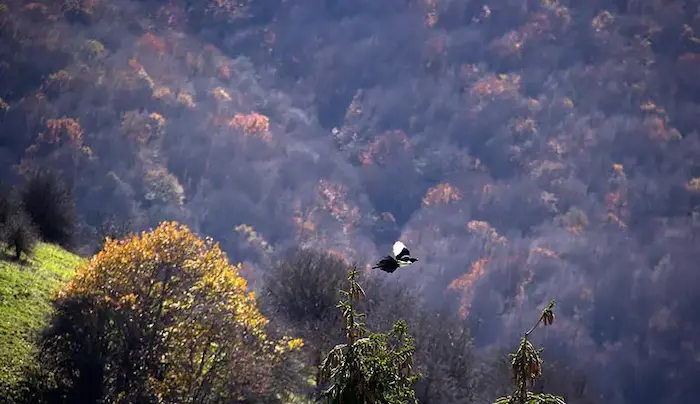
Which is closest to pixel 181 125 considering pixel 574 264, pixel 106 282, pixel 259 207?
pixel 259 207

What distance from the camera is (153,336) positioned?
2791 centimetres

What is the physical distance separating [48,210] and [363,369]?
40.3 meters

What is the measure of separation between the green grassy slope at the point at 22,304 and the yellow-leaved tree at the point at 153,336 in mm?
889

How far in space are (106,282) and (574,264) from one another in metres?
98.3

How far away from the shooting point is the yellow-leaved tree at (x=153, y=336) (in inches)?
1066

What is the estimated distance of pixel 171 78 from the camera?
143500mm

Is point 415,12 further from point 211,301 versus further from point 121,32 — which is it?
point 211,301

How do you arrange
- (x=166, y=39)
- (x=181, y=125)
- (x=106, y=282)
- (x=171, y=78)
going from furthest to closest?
(x=166, y=39)
(x=171, y=78)
(x=181, y=125)
(x=106, y=282)

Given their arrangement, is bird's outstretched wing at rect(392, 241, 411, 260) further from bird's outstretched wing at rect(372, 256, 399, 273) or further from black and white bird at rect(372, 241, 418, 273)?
bird's outstretched wing at rect(372, 256, 399, 273)

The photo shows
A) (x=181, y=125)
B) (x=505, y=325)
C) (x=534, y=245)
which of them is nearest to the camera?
(x=505, y=325)

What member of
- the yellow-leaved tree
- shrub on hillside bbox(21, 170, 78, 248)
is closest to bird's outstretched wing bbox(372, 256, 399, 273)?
the yellow-leaved tree

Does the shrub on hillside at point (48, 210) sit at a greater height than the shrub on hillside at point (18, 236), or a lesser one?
greater

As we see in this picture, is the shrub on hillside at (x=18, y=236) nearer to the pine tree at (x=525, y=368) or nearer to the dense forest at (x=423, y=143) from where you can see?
the pine tree at (x=525, y=368)

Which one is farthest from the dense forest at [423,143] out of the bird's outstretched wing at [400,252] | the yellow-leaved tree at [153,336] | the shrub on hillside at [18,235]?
the bird's outstretched wing at [400,252]
